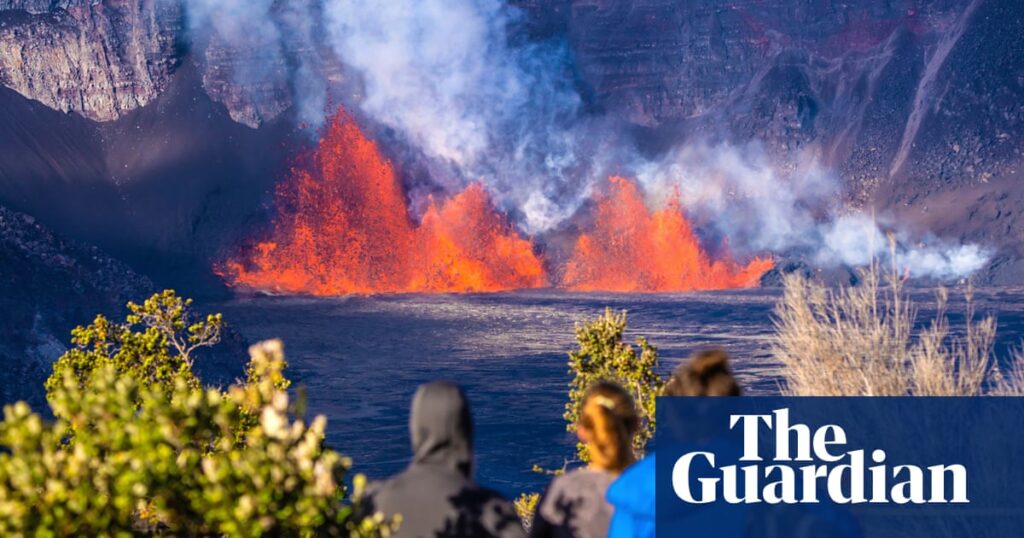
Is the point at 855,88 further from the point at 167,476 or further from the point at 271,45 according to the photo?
the point at 167,476

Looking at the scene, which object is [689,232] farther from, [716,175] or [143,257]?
[143,257]

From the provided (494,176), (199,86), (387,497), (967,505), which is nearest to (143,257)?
(199,86)

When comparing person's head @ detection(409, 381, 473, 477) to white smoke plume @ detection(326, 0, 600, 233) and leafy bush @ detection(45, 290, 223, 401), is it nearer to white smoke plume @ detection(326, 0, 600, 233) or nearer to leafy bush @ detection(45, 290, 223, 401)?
leafy bush @ detection(45, 290, 223, 401)

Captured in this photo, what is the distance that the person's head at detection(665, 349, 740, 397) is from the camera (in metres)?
5.77

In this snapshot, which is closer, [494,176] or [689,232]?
[689,232]

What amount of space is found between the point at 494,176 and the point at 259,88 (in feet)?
93.7

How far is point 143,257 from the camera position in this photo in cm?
11525

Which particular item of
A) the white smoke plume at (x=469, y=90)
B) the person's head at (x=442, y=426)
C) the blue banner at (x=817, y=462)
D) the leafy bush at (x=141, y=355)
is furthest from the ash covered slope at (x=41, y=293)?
the person's head at (x=442, y=426)

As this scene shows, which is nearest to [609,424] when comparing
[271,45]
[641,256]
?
[641,256]

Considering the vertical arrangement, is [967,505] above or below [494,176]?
below

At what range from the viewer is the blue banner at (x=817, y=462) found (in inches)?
218

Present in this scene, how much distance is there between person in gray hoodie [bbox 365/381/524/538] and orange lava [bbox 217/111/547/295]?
116 metres

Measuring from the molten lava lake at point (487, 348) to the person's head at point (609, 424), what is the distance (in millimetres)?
45893

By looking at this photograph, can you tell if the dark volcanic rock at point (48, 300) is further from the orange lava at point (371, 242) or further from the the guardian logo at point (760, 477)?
the the guardian logo at point (760, 477)
